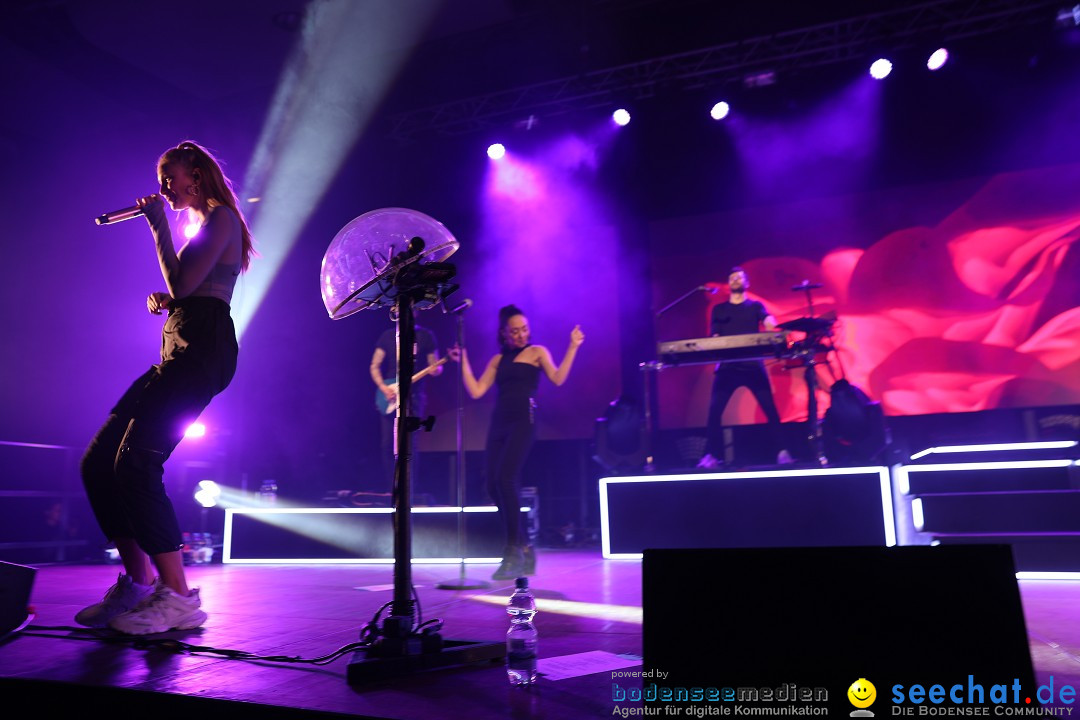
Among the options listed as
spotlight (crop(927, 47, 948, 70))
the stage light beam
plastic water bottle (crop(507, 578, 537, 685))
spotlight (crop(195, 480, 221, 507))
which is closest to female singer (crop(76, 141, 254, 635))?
plastic water bottle (crop(507, 578, 537, 685))

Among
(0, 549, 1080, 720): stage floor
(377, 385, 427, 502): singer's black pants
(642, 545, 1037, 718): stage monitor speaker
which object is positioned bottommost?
(0, 549, 1080, 720): stage floor

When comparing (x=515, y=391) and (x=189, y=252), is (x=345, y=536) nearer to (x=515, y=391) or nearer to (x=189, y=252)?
(x=515, y=391)

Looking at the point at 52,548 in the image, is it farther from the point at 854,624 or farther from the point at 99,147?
the point at 854,624

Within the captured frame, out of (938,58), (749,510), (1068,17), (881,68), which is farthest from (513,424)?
(1068,17)

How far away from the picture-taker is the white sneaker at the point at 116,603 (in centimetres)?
260

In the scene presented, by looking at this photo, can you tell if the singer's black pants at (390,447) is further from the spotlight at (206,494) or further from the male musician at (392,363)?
the spotlight at (206,494)

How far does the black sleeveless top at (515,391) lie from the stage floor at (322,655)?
1127 mm

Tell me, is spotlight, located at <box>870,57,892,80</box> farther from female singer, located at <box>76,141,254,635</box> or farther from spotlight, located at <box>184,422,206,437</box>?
spotlight, located at <box>184,422,206,437</box>

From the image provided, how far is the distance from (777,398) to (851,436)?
6.52 ft

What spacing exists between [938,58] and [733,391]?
4143 mm

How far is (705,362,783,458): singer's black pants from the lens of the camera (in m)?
6.77

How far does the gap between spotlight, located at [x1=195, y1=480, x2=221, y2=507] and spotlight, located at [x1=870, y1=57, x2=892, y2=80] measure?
8.15 m

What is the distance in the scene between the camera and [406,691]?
1.74 meters

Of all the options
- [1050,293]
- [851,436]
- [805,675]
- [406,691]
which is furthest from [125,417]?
[1050,293]
